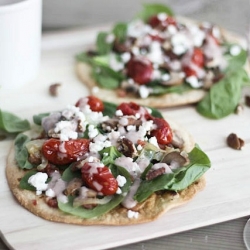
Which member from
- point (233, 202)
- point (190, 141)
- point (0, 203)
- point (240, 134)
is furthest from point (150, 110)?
point (0, 203)

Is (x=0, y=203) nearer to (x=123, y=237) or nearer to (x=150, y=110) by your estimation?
(x=123, y=237)

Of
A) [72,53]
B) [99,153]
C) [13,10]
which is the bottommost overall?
[72,53]

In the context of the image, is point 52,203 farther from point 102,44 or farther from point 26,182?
point 102,44

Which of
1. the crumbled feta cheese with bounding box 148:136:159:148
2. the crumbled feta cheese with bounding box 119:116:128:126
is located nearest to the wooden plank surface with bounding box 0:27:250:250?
the crumbled feta cheese with bounding box 148:136:159:148

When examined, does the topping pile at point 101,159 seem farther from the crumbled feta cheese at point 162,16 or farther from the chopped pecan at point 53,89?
the crumbled feta cheese at point 162,16

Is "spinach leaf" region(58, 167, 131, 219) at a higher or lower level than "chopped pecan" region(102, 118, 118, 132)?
lower

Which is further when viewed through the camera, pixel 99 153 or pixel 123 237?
pixel 99 153

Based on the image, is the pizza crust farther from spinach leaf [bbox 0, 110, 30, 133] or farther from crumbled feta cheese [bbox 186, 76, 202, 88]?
crumbled feta cheese [bbox 186, 76, 202, 88]

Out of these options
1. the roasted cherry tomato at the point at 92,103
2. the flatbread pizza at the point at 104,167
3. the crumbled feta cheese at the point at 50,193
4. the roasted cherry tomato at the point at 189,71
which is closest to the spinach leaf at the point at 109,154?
the flatbread pizza at the point at 104,167
